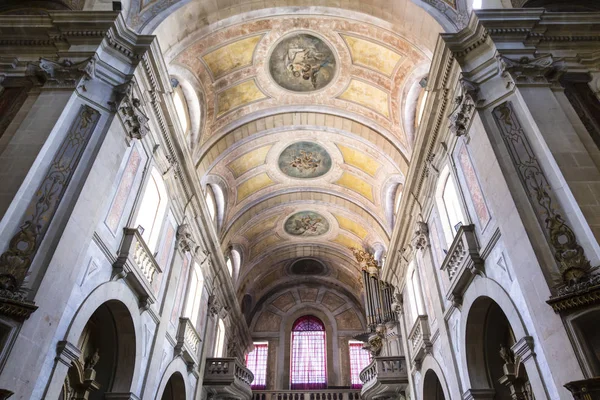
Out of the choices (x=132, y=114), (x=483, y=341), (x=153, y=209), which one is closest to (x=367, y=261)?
(x=483, y=341)

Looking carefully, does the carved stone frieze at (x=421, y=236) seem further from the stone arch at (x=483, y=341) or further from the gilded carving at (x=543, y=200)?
the gilded carving at (x=543, y=200)

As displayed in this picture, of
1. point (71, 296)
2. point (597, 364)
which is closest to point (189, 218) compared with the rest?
point (71, 296)

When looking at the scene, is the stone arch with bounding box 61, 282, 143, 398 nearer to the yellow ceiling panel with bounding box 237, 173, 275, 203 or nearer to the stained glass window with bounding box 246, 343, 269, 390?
the yellow ceiling panel with bounding box 237, 173, 275, 203

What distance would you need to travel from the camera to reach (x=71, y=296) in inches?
305

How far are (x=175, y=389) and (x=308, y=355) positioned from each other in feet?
44.6

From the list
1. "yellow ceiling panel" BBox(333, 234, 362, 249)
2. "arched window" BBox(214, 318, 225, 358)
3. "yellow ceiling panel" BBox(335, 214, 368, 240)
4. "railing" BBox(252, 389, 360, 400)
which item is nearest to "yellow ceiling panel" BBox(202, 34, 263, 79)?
"yellow ceiling panel" BBox(335, 214, 368, 240)

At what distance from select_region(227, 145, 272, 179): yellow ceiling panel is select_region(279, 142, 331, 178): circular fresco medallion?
32.8 inches

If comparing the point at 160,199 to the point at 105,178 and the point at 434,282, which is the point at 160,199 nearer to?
the point at 105,178

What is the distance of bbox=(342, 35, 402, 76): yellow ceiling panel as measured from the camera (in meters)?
14.4

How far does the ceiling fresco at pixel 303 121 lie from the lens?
1440 centimetres

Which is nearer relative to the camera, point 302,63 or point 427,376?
point 427,376

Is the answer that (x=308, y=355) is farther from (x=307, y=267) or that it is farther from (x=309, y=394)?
(x=309, y=394)

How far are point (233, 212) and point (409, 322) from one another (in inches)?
344

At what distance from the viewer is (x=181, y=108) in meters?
14.3
